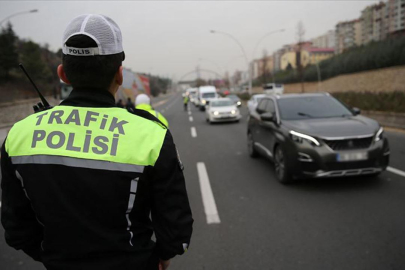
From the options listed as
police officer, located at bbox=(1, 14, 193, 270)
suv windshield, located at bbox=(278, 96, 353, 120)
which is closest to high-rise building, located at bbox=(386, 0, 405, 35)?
suv windshield, located at bbox=(278, 96, 353, 120)

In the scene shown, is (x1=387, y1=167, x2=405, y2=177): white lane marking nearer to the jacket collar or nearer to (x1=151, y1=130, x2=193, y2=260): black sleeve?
(x1=151, y1=130, x2=193, y2=260): black sleeve

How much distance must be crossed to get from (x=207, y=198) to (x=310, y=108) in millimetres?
2979

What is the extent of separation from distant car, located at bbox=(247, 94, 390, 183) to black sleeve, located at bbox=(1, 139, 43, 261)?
14.9ft

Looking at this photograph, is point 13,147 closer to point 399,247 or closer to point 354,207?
point 399,247

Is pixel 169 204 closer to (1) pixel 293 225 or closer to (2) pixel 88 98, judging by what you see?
(2) pixel 88 98

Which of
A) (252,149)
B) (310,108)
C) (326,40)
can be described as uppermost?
(326,40)

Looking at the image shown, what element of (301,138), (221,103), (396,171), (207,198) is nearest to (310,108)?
(301,138)

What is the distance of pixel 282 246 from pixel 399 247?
3.84ft

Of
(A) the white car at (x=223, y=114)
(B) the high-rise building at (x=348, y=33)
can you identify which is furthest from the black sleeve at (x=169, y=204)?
(B) the high-rise building at (x=348, y=33)

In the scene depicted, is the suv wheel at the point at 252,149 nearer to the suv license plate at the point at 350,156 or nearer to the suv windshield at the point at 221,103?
the suv license plate at the point at 350,156

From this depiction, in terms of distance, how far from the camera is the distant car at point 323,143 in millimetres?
5213

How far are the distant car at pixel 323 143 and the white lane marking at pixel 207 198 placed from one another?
136 centimetres

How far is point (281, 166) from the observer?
19.4 ft

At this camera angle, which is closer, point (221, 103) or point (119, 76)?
point (119, 76)
